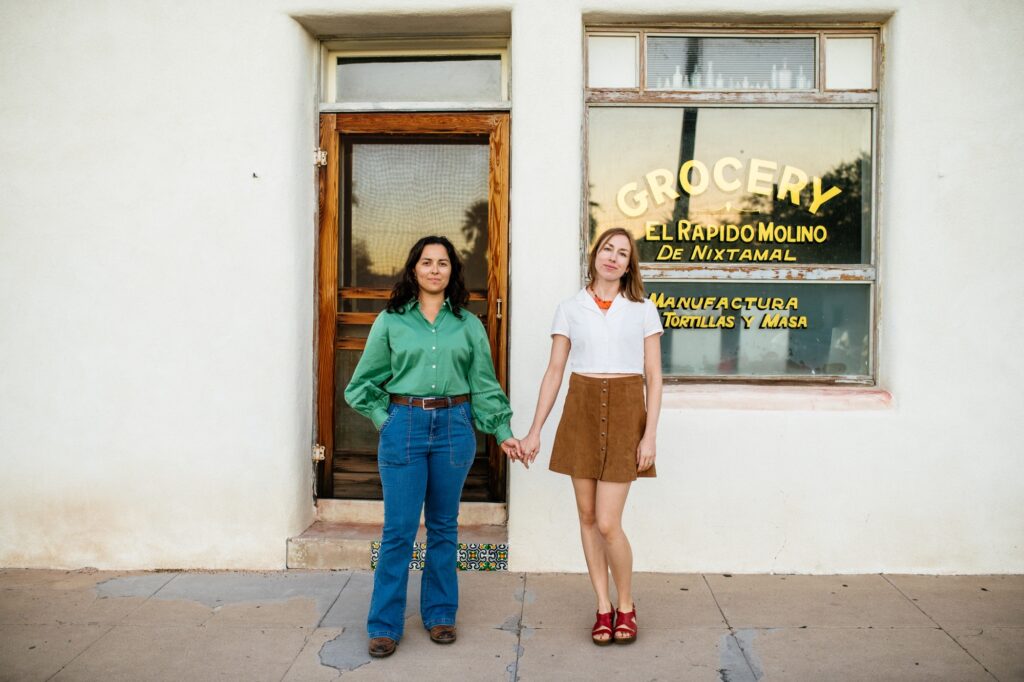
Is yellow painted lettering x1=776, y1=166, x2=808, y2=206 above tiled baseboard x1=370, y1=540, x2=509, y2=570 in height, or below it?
above

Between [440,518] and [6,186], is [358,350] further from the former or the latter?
[6,186]

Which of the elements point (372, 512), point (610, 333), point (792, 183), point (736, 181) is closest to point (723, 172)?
point (736, 181)

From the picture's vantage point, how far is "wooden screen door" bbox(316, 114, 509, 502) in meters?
5.00

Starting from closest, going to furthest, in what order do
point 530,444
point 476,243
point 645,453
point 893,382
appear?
point 645,453
point 530,444
point 893,382
point 476,243

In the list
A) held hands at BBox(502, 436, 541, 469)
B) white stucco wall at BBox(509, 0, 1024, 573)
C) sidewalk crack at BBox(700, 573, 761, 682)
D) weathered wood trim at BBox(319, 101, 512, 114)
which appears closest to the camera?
sidewalk crack at BBox(700, 573, 761, 682)

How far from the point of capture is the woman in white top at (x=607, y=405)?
11.7 feet

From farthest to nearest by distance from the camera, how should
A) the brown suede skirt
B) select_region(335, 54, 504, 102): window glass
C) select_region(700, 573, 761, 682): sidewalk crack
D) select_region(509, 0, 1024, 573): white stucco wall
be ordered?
select_region(335, 54, 504, 102): window glass < select_region(509, 0, 1024, 573): white stucco wall < the brown suede skirt < select_region(700, 573, 761, 682): sidewalk crack

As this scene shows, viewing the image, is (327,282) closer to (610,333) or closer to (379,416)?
(379,416)

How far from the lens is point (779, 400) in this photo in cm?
466

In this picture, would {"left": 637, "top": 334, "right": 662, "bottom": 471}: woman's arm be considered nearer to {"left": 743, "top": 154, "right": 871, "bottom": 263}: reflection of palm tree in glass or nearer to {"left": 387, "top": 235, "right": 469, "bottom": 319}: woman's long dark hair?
{"left": 387, "top": 235, "right": 469, "bottom": 319}: woman's long dark hair

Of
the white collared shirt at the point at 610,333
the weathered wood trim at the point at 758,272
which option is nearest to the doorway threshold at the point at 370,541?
the white collared shirt at the point at 610,333

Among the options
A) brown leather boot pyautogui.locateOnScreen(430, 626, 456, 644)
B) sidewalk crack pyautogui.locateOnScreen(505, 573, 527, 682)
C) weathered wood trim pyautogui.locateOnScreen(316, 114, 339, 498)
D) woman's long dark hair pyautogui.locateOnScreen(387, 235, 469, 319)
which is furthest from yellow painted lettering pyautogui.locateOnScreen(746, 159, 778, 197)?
brown leather boot pyautogui.locateOnScreen(430, 626, 456, 644)

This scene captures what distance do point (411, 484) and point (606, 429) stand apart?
2.91 ft

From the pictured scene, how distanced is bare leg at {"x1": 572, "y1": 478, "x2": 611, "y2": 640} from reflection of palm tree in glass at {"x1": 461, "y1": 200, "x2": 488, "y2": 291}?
1.79 metres
